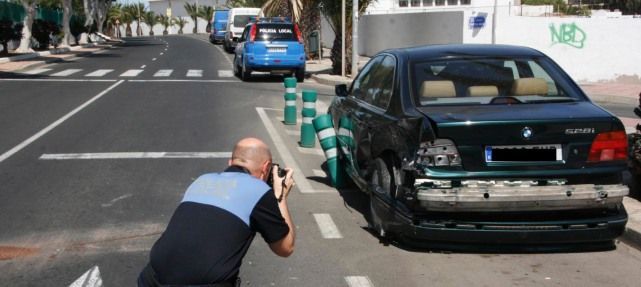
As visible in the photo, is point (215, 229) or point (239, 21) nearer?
point (215, 229)

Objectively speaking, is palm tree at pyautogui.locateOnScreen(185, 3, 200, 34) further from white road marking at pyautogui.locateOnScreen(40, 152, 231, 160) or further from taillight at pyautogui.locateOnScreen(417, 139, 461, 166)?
taillight at pyautogui.locateOnScreen(417, 139, 461, 166)

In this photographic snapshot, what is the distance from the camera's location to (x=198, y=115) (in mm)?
14328

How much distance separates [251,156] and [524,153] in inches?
108

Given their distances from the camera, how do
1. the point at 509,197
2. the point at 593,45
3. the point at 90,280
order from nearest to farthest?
the point at 90,280
the point at 509,197
the point at 593,45

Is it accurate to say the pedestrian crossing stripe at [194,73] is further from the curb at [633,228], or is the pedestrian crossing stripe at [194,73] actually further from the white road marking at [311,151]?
the curb at [633,228]

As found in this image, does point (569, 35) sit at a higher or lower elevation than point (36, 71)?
higher

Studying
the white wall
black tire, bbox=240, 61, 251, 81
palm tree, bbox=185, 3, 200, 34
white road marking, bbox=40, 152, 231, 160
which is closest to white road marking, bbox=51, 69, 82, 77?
black tire, bbox=240, 61, 251, 81

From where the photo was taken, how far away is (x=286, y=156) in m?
10.1

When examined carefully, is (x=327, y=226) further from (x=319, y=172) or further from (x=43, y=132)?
(x=43, y=132)

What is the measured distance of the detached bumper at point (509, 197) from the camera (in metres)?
5.21

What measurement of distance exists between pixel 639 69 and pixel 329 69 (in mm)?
11508

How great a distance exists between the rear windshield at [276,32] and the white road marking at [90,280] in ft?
62.3

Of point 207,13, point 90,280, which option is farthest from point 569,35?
point 207,13

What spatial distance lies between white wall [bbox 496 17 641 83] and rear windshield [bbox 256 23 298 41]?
736 centimetres
